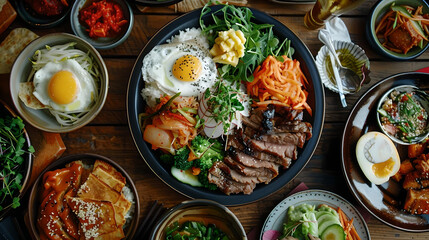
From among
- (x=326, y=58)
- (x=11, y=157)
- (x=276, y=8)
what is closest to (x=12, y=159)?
(x=11, y=157)

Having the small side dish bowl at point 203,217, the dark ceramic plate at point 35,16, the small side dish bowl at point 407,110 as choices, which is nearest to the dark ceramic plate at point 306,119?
the small side dish bowl at point 203,217

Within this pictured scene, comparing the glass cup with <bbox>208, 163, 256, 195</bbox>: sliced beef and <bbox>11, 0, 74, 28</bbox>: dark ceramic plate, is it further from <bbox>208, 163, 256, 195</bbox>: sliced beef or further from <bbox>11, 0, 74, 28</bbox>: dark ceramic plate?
<bbox>11, 0, 74, 28</bbox>: dark ceramic plate

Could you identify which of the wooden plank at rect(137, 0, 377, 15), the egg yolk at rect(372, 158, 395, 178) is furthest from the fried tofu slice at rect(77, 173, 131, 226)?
the egg yolk at rect(372, 158, 395, 178)

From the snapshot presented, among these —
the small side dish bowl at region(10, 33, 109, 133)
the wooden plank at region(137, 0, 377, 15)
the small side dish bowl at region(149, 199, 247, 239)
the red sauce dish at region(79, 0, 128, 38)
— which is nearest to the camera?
the small side dish bowl at region(149, 199, 247, 239)

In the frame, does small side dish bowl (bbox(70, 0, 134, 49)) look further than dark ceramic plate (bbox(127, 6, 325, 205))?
Yes

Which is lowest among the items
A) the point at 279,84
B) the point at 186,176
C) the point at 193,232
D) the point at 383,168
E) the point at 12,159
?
the point at 193,232

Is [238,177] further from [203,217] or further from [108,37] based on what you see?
[108,37]
